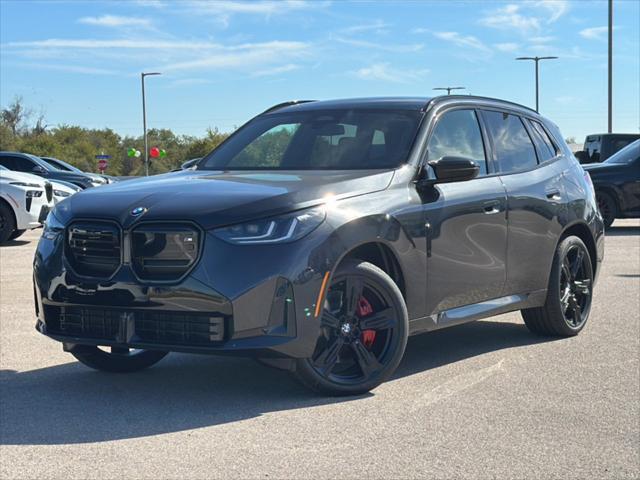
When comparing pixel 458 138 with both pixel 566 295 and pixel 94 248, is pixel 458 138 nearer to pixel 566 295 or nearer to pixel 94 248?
pixel 566 295

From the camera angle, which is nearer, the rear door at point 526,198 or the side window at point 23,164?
the rear door at point 526,198

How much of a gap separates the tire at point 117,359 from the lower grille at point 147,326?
2.29ft

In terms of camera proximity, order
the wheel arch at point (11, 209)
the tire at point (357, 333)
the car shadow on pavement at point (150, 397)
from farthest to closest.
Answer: the wheel arch at point (11, 209) < the tire at point (357, 333) < the car shadow on pavement at point (150, 397)

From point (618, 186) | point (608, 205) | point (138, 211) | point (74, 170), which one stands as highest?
point (138, 211)

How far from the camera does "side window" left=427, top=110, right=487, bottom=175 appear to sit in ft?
21.2

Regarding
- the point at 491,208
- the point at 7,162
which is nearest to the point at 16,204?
the point at 7,162

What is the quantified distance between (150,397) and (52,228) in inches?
42.6

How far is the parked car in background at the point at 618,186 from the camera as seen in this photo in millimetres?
17797

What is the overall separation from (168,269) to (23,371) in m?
1.71

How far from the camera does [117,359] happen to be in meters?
6.32

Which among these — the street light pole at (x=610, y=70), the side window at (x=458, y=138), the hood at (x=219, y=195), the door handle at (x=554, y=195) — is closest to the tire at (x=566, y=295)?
the door handle at (x=554, y=195)

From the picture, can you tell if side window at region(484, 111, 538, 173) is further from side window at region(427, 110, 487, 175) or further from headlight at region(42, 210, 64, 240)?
headlight at region(42, 210, 64, 240)

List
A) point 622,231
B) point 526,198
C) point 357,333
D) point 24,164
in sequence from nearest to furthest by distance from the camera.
A: point 357,333 → point 526,198 → point 622,231 → point 24,164

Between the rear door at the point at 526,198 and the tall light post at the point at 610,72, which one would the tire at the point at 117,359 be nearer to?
the rear door at the point at 526,198
